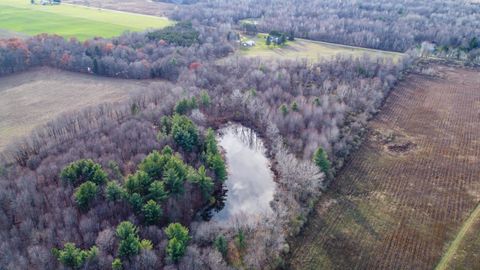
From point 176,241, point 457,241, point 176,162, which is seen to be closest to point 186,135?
point 176,162

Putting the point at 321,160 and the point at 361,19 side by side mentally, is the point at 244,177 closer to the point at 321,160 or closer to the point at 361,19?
the point at 321,160

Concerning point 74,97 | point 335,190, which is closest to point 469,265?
point 335,190

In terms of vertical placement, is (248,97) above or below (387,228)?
above

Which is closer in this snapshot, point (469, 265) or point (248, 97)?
point (469, 265)

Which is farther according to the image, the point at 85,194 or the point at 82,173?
the point at 82,173

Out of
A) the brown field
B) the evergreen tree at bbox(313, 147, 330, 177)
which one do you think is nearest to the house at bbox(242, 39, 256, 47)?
the brown field

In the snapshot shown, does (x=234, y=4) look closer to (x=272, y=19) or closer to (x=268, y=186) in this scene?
(x=272, y=19)

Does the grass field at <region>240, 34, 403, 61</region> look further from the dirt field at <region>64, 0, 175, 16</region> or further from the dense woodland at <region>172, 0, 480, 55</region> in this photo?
the dirt field at <region>64, 0, 175, 16</region>
